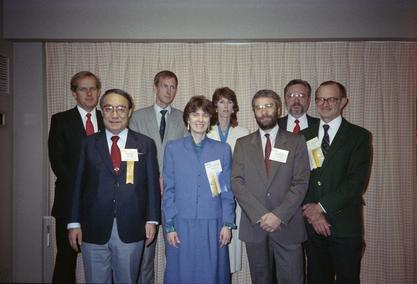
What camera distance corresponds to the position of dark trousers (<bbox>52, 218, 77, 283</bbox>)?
3035 mm

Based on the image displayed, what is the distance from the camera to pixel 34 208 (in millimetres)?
3562

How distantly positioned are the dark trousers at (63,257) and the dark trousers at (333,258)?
2175mm

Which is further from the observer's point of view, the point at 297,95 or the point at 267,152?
the point at 297,95

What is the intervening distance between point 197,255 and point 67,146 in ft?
5.05

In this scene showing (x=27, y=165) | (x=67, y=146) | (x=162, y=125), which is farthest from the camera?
(x=27, y=165)

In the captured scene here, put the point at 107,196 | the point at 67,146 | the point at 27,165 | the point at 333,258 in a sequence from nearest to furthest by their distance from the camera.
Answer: the point at 107,196, the point at 333,258, the point at 67,146, the point at 27,165

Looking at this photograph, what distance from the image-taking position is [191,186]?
2439 mm

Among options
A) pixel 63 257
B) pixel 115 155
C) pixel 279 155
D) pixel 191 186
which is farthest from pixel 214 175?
pixel 63 257

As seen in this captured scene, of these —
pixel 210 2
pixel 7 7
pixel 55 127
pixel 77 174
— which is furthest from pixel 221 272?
pixel 7 7

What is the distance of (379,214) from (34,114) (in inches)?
156

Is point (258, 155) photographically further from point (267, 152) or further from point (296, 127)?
point (296, 127)

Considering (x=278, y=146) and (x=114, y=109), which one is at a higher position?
(x=114, y=109)

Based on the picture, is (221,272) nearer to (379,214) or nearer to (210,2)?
(379,214)

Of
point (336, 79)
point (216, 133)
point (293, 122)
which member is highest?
point (336, 79)
